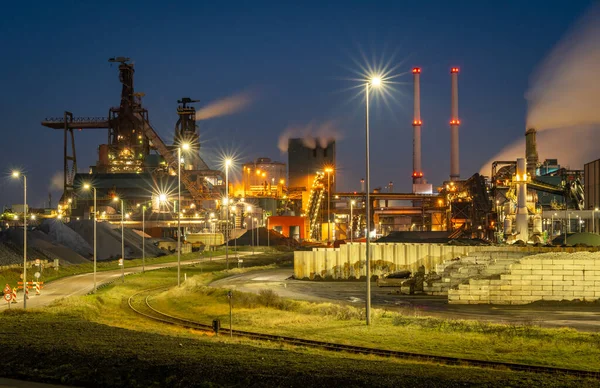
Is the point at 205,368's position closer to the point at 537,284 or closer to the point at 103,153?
the point at 537,284

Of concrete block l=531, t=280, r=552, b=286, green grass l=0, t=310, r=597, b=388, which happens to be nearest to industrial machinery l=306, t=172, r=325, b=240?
concrete block l=531, t=280, r=552, b=286

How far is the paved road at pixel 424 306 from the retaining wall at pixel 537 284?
3.71ft

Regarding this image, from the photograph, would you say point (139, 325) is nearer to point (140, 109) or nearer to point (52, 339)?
point (52, 339)

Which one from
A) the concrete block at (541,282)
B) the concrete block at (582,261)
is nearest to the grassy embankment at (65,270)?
the concrete block at (541,282)

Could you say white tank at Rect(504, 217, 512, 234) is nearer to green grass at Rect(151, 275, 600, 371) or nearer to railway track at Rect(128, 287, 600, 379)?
green grass at Rect(151, 275, 600, 371)

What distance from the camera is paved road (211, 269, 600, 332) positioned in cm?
3091

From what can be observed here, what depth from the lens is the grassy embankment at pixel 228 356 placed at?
52.7 feet

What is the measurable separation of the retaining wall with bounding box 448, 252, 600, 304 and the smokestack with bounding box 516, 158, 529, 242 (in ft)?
133

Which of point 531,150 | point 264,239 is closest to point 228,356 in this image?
point 264,239

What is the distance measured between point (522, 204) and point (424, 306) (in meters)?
47.6

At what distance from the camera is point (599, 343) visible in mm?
23578

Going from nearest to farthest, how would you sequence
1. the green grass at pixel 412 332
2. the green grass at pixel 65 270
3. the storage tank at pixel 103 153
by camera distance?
the green grass at pixel 412 332, the green grass at pixel 65 270, the storage tank at pixel 103 153

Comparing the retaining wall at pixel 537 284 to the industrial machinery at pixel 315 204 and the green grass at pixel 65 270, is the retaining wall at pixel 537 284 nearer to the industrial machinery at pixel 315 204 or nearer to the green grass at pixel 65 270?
the green grass at pixel 65 270

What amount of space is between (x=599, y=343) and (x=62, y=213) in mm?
140166
